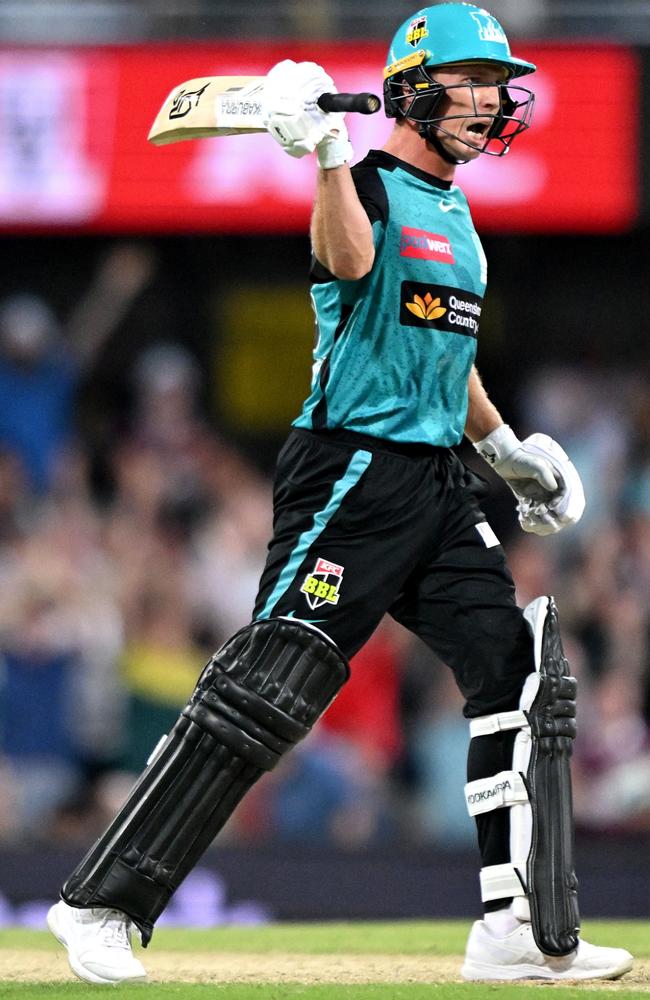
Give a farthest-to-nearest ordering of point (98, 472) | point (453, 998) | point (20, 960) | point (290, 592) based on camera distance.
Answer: point (98, 472)
point (20, 960)
point (290, 592)
point (453, 998)

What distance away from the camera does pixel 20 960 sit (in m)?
4.46

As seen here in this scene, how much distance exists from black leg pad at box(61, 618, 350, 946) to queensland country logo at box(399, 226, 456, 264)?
865 millimetres

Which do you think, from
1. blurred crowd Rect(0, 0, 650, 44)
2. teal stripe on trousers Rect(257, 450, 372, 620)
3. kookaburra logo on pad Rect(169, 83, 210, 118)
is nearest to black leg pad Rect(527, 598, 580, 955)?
teal stripe on trousers Rect(257, 450, 372, 620)

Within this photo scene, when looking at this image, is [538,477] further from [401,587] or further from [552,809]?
[552,809]

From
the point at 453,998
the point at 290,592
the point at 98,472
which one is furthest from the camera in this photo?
the point at 98,472

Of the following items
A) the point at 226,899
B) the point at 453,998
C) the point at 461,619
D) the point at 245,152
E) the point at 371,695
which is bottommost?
the point at 226,899

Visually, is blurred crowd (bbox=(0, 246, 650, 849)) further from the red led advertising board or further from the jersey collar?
the jersey collar

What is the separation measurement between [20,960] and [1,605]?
10.7 feet

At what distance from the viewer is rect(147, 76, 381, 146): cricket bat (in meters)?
3.56

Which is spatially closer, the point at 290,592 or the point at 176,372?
the point at 290,592

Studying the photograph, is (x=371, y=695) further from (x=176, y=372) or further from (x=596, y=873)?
(x=176, y=372)

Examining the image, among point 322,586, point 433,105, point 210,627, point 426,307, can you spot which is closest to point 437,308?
point 426,307

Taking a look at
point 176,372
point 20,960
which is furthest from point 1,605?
point 20,960

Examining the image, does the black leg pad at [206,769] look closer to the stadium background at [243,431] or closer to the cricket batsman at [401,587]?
the cricket batsman at [401,587]
